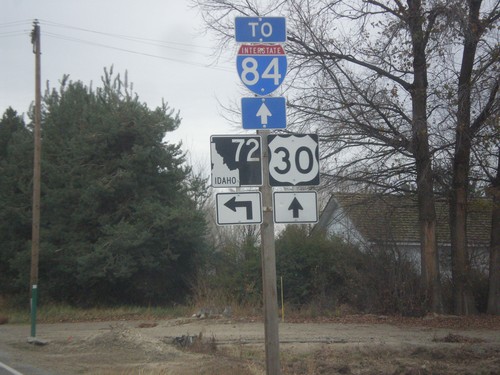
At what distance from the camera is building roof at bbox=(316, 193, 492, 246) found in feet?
72.6

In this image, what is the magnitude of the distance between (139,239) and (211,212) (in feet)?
61.5

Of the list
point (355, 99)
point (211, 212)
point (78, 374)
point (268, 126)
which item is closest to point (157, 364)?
point (78, 374)

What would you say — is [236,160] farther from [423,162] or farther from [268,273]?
[423,162]

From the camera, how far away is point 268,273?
285 inches

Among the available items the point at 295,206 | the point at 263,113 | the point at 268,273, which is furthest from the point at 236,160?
the point at 268,273

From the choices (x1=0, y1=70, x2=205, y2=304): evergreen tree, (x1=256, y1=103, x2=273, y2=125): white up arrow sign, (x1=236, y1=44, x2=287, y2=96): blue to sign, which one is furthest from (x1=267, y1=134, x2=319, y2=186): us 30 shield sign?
(x1=0, y1=70, x2=205, y2=304): evergreen tree

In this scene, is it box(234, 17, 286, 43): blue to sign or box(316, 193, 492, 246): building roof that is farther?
box(316, 193, 492, 246): building roof

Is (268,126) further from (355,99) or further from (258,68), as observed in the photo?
(355,99)

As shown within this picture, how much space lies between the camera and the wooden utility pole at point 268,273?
7188mm

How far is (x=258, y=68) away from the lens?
728cm

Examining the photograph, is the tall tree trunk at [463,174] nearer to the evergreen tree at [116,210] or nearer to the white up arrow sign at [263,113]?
the evergreen tree at [116,210]

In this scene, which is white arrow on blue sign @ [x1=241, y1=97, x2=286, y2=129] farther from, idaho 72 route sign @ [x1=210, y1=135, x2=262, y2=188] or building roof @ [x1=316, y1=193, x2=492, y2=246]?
building roof @ [x1=316, y1=193, x2=492, y2=246]

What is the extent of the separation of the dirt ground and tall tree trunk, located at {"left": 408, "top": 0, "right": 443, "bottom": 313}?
57.3 inches

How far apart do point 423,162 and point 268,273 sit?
48.1 feet
